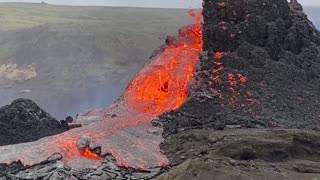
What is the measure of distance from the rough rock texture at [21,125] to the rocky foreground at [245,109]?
2.61 meters

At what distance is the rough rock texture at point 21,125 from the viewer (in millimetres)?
15094

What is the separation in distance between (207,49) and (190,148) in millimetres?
4477

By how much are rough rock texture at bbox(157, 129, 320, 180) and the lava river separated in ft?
2.39

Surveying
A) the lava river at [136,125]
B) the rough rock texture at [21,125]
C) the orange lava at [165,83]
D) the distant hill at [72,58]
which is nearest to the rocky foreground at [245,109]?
the lava river at [136,125]

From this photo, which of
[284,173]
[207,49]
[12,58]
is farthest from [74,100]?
[284,173]

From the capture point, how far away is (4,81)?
1526 inches


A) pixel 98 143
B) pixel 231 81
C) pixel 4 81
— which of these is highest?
pixel 231 81

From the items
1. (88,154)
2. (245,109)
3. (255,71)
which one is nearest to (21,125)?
(88,154)

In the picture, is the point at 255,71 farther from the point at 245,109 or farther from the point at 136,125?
the point at 136,125

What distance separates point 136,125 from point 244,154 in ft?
10.7

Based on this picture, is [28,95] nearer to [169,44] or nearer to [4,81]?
[4,81]

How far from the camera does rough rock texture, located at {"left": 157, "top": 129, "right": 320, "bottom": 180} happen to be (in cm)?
1048

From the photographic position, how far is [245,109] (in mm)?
14367

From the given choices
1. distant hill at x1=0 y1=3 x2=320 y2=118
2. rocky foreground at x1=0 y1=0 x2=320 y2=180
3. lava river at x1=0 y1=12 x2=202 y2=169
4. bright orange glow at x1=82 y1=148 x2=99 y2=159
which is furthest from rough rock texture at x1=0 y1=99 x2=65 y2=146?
distant hill at x1=0 y1=3 x2=320 y2=118
